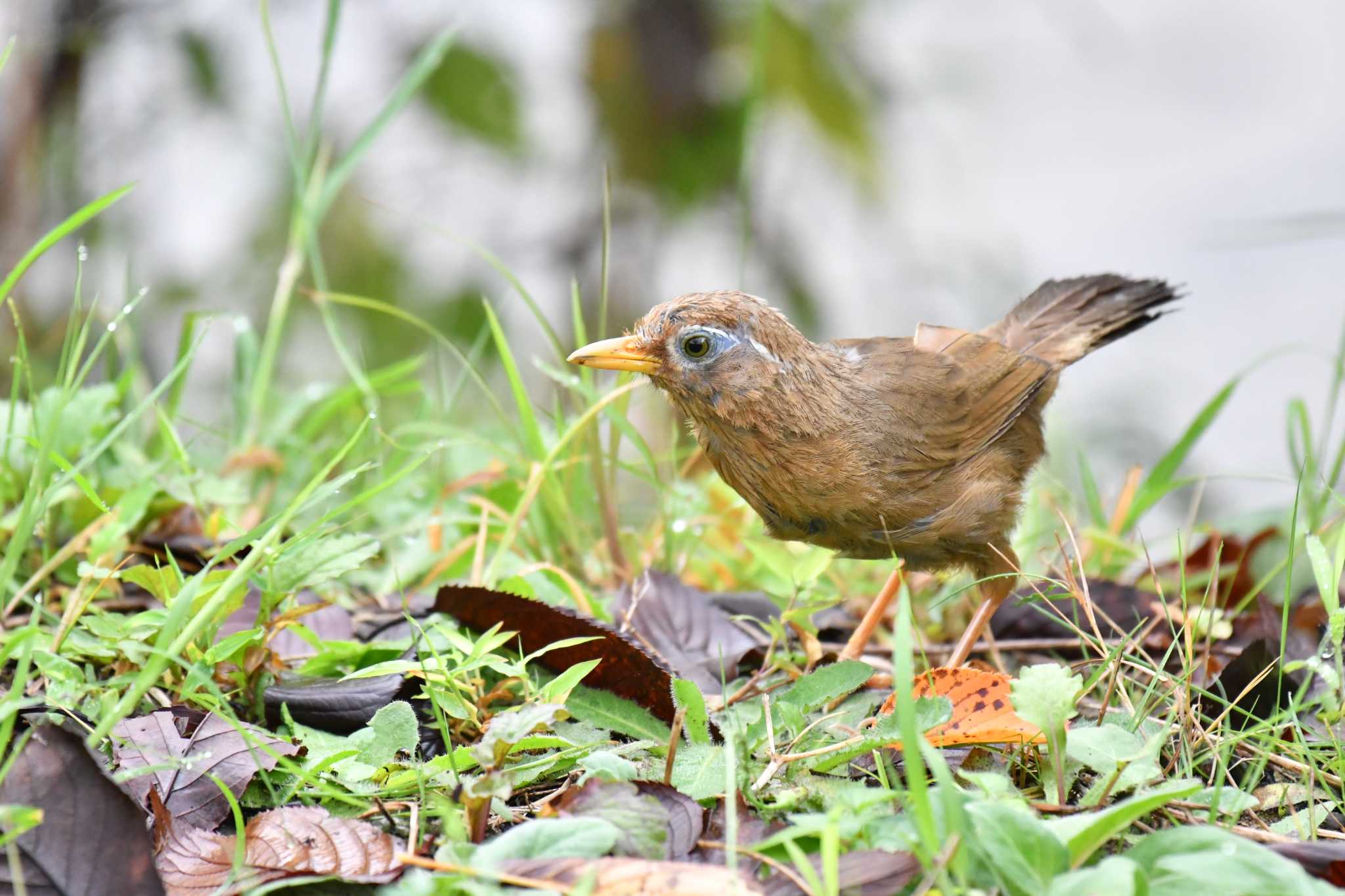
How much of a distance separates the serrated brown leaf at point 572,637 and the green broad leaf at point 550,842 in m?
0.63

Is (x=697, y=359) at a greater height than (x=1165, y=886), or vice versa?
(x=697, y=359)

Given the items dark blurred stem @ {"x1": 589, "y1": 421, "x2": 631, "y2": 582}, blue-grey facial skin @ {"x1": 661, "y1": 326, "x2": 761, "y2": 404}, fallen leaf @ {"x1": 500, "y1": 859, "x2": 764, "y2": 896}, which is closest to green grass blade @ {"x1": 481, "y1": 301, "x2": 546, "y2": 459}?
dark blurred stem @ {"x1": 589, "y1": 421, "x2": 631, "y2": 582}

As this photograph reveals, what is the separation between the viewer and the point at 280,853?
2135 millimetres

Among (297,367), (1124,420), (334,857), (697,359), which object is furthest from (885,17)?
(334,857)

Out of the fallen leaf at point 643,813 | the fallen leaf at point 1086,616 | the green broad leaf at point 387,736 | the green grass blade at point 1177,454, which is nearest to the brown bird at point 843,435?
the fallen leaf at point 1086,616

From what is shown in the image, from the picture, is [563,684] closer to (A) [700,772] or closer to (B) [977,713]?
(A) [700,772]

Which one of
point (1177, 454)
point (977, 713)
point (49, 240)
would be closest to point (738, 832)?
point (977, 713)

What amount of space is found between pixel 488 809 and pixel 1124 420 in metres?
5.62

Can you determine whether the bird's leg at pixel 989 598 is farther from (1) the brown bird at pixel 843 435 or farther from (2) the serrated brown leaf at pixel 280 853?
(2) the serrated brown leaf at pixel 280 853

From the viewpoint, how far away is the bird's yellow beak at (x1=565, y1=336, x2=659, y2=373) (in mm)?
3385

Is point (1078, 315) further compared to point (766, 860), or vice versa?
point (1078, 315)

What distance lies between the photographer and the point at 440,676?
2.62m

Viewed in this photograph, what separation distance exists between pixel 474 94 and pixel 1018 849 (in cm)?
599

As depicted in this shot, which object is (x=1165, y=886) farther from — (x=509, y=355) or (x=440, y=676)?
(x=509, y=355)
